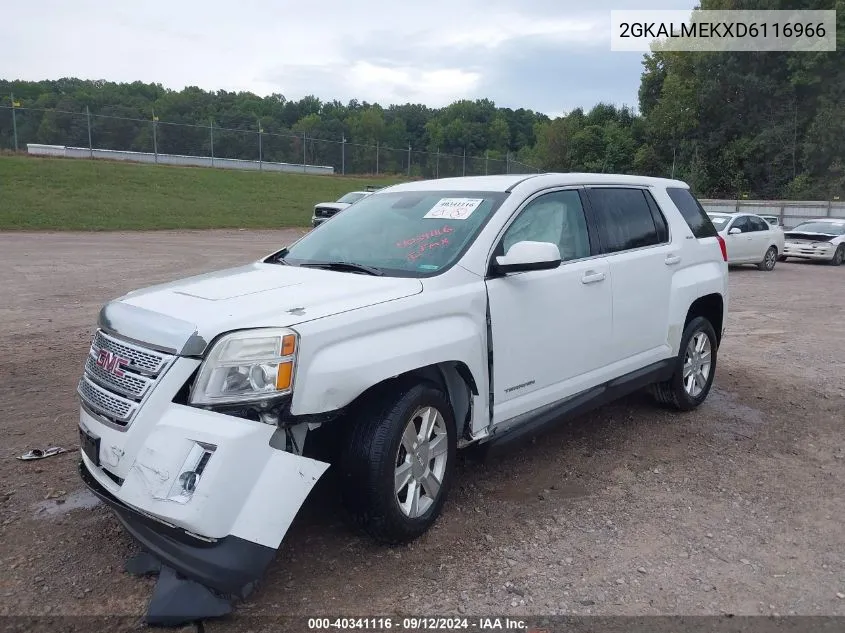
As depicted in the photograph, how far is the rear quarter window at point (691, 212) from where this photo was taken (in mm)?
5656

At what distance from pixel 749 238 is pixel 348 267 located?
16640 mm

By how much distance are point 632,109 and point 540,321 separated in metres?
73.3

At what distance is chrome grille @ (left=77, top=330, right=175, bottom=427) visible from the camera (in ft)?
9.52

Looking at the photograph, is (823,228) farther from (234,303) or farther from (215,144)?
(215,144)

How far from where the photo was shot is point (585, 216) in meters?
4.66

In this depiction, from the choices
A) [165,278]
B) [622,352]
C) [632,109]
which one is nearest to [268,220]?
[165,278]

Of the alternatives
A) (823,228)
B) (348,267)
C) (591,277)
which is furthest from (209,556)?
(823,228)

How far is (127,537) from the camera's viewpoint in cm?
351

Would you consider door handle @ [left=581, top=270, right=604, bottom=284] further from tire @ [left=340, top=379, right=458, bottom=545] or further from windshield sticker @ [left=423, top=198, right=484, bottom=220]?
tire @ [left=340, top=379, right=458, bottom=545]

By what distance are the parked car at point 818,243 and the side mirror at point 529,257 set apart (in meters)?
20.2

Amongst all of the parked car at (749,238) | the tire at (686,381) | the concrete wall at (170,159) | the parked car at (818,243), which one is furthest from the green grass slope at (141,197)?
the tire at (686,381)

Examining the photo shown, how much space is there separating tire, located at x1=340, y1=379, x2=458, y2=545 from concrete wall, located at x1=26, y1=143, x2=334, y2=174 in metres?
38.5

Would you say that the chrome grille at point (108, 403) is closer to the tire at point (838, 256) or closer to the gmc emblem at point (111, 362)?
the gmc emblem at point (111, 362)

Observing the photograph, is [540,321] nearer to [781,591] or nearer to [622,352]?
[622,352]
